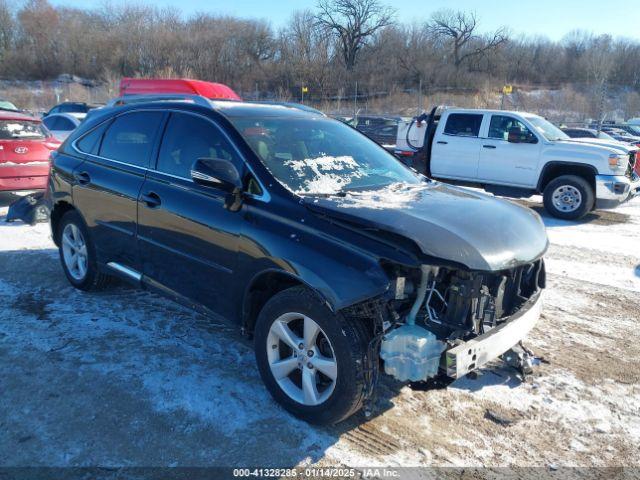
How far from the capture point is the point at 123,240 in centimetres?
426

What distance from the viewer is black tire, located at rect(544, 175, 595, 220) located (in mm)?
9375

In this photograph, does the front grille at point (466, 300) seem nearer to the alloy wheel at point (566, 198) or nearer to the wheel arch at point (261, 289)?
the wheel arch at point (261, 289)

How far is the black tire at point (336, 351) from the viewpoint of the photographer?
2.74 m

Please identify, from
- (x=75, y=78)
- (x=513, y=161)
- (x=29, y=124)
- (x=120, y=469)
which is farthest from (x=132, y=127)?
(x=75, y=78)

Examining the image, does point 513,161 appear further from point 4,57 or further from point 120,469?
point 4,57

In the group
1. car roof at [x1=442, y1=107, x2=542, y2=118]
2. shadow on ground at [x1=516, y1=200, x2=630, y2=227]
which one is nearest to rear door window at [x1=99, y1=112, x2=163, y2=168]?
shadow on ground at [x1=516, y1=200, x2=630, y2=227]

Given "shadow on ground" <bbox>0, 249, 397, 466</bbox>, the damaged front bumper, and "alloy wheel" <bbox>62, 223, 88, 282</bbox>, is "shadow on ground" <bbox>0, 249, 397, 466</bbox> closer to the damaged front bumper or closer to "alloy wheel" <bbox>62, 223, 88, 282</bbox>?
"alloy wheel" <bbox>62, 223, 88, 282</bbox>

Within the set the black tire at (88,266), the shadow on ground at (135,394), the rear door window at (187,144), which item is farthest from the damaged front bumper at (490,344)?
the black tire at (88,266)

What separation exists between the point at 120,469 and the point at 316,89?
47420 mm

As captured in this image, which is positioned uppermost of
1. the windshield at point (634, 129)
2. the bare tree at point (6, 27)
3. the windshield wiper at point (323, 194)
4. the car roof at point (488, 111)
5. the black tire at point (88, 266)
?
the bare tree at point (6, 27)

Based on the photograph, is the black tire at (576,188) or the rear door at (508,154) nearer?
the black tire at (576,188)

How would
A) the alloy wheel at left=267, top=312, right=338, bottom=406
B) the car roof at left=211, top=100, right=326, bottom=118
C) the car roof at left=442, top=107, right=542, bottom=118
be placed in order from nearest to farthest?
the alloy wheel at left=267, top=312, right=338, bottom=406 → the car roof at left=211, top=100, right=326, bottom=118 → the car roof at left=442, top=107, right=542, bottom=118

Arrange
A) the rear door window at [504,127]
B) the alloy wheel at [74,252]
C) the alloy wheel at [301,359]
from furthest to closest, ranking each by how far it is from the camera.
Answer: the rear door window at [504,127] < the alloy wheel at [74,252] < the alloy wheel at [301,359]

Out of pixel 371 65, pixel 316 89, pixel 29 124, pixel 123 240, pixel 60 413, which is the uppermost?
pixel 371 65
